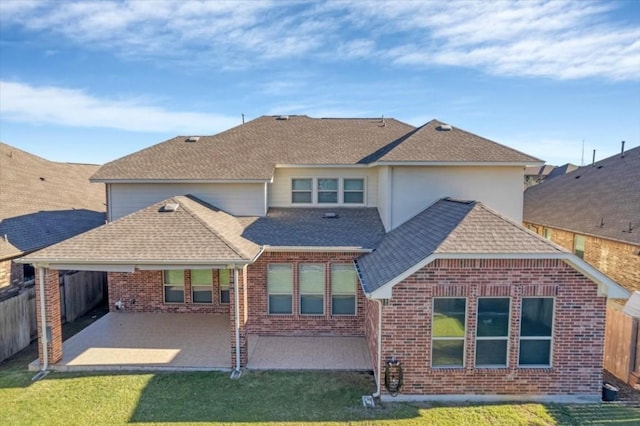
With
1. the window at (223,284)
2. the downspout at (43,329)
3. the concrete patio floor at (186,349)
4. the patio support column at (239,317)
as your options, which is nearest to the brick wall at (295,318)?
the concrete patio floor at (186,349)

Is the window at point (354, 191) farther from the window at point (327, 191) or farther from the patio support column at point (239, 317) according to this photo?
the patio support column at point (239, 317)

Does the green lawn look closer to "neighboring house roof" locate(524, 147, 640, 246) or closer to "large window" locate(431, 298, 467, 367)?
"large window" locate(431, 298, 467, 367)

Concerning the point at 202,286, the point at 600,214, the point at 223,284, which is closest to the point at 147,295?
the point at 202,286

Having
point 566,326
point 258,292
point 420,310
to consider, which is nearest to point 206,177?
point 258,292

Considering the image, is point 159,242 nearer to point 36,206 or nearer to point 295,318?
point 295,318

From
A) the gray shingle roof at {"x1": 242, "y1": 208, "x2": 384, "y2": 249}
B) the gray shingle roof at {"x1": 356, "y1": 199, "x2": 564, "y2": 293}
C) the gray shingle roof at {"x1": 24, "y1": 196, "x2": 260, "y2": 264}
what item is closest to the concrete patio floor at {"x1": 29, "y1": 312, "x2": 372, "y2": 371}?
the gray shingle roof at {"x1": 356, "y1": 199, "x2": 564, "y2": 293}

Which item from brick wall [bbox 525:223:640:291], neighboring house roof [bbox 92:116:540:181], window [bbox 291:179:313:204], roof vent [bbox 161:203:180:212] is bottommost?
brick wall [bbox 525:223:640:291]
